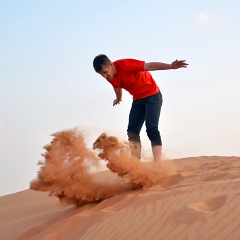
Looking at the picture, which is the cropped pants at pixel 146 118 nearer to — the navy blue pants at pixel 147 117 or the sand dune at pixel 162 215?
the navy blue pants at pixel 147 117

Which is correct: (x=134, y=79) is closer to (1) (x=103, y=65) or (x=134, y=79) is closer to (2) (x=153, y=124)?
(1) (x=103, y=65)

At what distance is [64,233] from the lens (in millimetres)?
4266

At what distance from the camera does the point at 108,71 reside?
5.69 m

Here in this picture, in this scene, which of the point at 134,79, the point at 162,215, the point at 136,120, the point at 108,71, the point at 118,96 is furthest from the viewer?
the point at 118,96

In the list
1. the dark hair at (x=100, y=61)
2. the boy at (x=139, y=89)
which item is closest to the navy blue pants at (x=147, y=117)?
the boy at (x=139, y=89)

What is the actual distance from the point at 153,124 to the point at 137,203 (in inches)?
69.7

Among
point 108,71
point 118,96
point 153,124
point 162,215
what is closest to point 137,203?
point 162,215

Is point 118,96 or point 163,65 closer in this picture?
point 163,65

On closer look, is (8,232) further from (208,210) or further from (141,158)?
(208,210)

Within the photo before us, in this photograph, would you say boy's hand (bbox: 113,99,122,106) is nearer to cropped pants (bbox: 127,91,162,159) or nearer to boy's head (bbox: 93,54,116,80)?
cropped pants (bbox: 127,91,162,159)

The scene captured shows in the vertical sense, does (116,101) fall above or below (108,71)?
below

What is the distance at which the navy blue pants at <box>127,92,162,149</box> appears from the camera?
5961mm

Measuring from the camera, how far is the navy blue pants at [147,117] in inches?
235

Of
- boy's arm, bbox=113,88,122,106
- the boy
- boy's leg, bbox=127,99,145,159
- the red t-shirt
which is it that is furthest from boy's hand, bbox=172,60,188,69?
boy's arm, bbox=113,88,122,106
